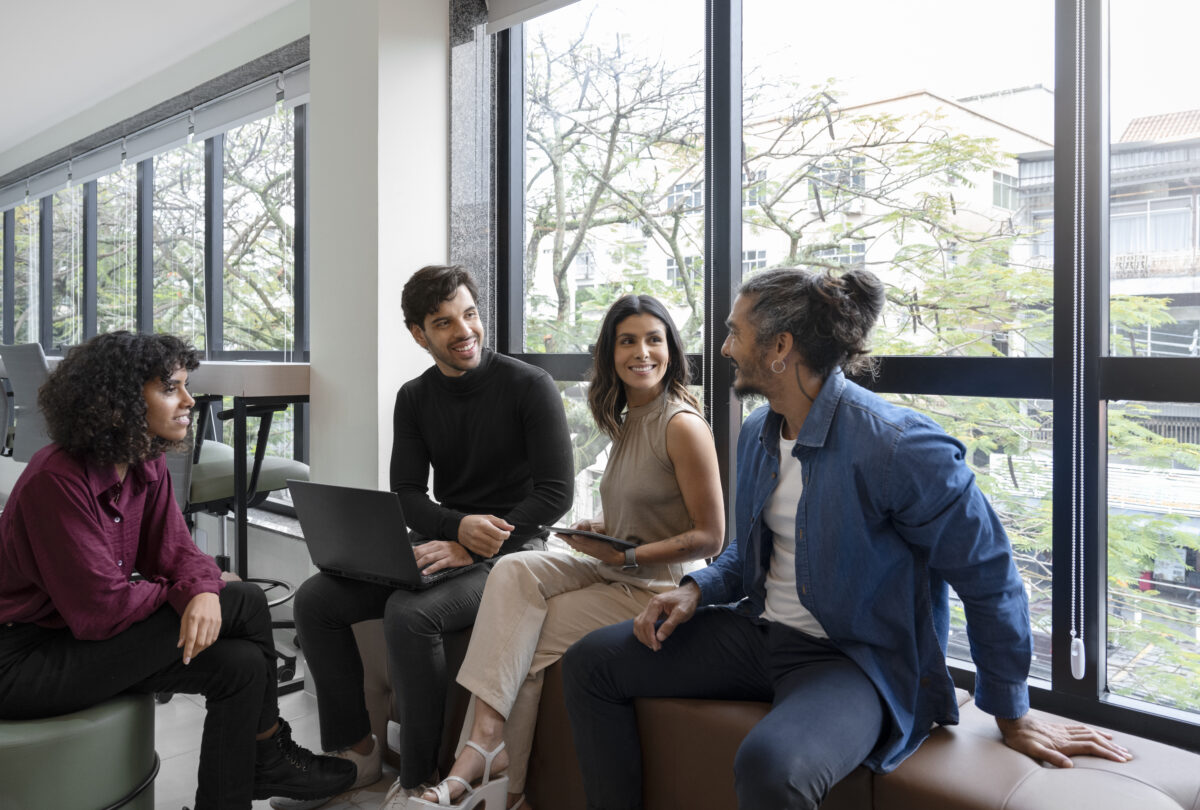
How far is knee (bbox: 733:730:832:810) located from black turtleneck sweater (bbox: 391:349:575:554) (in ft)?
3.13

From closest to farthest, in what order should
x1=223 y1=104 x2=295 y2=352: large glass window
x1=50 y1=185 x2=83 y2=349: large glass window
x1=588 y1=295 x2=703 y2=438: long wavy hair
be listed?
x1=588 y1=295 x2=703 y2=438: long wavy hair < x1=223 y1=104 x2=295 y2=352: large glass window < x1=50 y1=185 x2=83 y2=349: large glass window

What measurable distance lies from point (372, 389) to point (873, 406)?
5.56 feet

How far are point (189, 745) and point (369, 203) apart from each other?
1.67 m

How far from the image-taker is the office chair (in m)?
3.44

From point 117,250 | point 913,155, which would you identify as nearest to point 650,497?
point 913,155

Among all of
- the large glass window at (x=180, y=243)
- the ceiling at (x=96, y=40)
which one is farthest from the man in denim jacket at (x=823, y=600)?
the large glass window at (x=180, y=243)

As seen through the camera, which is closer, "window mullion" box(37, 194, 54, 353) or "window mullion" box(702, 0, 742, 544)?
"window mullion" box(702, 0, 742, 544)

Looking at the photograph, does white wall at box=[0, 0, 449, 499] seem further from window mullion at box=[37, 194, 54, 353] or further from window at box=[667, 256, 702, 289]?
window mullion at box=[37, 194, 54, 353]

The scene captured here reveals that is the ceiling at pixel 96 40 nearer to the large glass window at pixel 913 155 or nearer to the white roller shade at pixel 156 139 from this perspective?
the white roller shade at pixel 156 139

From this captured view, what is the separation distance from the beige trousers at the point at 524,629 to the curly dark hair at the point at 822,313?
65 cm

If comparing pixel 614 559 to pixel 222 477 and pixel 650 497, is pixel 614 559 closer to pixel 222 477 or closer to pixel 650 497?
pixel 650 497

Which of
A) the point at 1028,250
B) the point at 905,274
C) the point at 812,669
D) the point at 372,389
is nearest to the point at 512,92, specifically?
the point at 372,389

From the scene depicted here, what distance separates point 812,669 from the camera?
1.50m

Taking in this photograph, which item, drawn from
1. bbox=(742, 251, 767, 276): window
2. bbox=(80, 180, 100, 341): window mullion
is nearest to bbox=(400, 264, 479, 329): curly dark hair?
bbox=(742, 251, 767, 276): window
